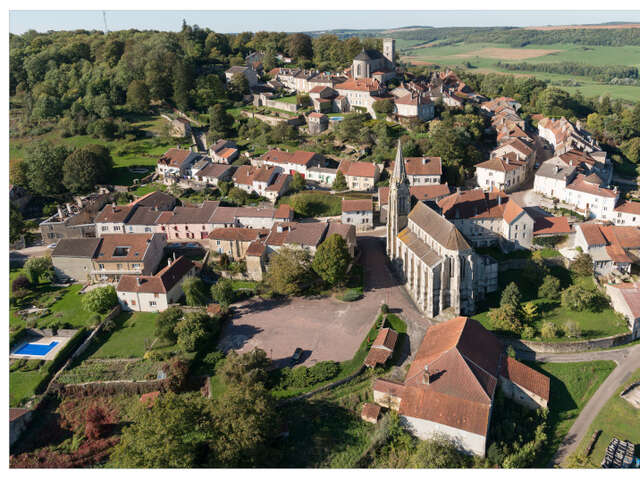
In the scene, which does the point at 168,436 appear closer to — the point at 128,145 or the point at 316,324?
the point at 316,324

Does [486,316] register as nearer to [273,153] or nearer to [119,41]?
[273,153]

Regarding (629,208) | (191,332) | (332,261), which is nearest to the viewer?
(191,332)

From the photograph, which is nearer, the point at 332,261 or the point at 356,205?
the point at 332,261

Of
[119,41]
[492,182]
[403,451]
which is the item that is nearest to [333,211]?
[492,182]

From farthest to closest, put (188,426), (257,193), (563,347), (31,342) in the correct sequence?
1. (257,193)
2. (31,342)
3. (563,347)
4. (188,426)

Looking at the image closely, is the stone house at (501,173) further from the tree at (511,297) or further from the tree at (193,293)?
the tree at (193,293)

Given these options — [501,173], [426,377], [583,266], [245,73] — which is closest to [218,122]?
[245,73]
